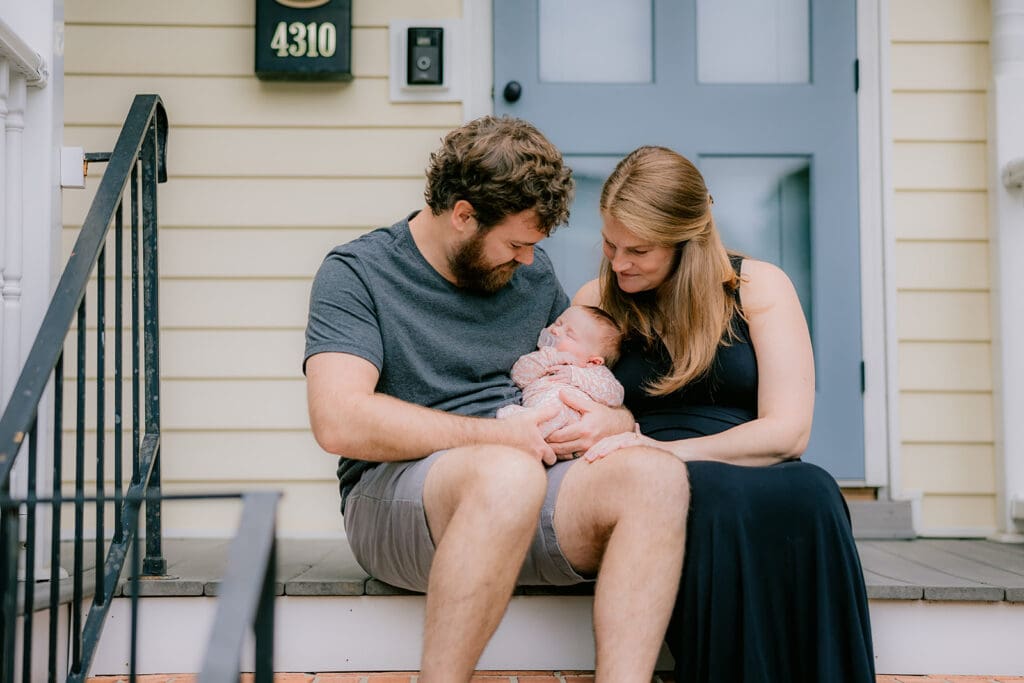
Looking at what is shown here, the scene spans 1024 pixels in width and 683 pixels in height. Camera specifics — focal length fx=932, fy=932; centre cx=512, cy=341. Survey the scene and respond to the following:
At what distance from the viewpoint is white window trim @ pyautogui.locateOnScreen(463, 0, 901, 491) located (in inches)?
114

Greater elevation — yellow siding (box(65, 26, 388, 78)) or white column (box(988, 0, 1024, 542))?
yellow siding (box(65, 26, 388, 78))

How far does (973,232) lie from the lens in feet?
9.56

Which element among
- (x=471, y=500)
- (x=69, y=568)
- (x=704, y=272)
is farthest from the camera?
(x=69, y=568)

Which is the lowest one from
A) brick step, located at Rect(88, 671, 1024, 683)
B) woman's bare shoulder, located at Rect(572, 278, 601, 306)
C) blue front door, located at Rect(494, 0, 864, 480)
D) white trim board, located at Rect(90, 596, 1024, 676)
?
brick step, located at Rect(88, 671, 1024, 683)

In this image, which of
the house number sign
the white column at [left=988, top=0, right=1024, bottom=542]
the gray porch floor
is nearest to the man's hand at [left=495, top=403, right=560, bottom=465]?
the gray porch floor

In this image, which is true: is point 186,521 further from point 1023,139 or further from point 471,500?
point 1023,139

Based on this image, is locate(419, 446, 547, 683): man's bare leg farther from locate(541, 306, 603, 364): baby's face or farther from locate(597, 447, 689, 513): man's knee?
locate(541, 306, 603, 364): baby's face

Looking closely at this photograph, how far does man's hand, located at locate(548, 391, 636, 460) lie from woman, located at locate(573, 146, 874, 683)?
7 centimetres

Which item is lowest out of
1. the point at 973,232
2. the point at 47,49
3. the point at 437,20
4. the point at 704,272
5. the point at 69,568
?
the point at 69,568

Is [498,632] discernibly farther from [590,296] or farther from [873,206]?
[873,206]

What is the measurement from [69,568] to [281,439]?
77 centimetres

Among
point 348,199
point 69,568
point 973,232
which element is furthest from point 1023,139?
point 69,568

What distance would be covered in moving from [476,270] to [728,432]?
600 millimetres

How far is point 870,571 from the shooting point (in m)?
2.20
